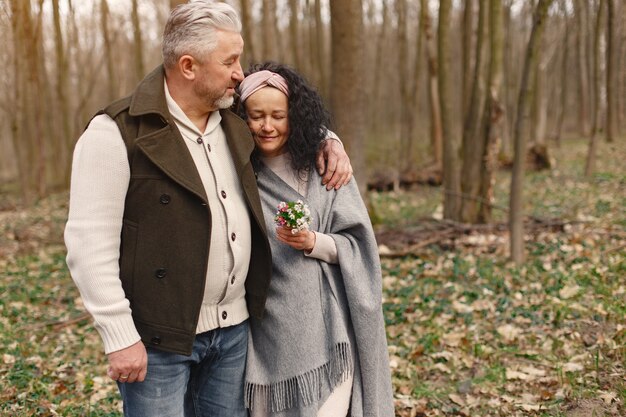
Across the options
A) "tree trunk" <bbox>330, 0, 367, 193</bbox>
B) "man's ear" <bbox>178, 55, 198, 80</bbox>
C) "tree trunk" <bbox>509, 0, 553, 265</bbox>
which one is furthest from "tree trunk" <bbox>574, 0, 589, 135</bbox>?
"man's ear" <bbox>178, 55, 198, 80</bbox>

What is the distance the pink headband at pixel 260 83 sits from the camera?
2.37m

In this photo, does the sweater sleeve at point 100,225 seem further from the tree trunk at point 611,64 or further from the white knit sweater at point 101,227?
the tree trunk at point 611,64

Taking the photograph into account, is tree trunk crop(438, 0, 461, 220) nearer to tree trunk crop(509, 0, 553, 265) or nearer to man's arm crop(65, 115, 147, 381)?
tree trunk crop(509, 0, 553, 265)

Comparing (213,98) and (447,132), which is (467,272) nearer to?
(447,132)

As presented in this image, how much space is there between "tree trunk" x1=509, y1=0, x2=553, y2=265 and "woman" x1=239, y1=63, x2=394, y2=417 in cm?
432

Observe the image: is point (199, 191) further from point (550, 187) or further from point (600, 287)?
point (550, 187)

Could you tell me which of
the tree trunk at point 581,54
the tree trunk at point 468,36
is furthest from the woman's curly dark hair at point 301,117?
the tree trunk at point 581,54

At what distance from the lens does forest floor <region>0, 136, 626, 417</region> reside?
3.89 m

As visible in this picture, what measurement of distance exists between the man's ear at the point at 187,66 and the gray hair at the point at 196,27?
0.02 metres

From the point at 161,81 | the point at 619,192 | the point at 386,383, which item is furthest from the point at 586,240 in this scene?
the point at 161,81

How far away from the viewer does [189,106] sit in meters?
2.18

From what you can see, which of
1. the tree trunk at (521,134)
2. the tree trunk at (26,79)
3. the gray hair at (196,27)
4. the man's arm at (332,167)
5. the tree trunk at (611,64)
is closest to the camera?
the gray hair at (196,27)

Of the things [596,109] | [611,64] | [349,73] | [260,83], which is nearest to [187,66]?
[260,83]

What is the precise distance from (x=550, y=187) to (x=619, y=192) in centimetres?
166
